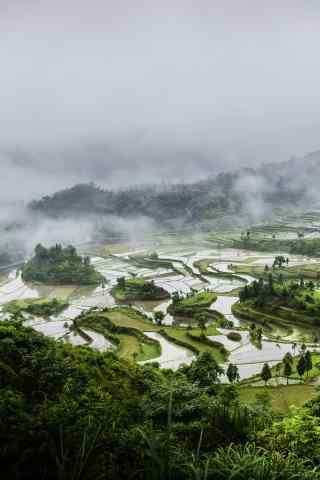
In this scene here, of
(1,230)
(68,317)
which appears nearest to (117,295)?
(68,317)

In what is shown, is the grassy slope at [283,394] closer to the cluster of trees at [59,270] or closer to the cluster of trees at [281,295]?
the cluster of trees at [281,295]

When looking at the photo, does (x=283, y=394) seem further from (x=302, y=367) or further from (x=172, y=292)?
(x=172, y=292)

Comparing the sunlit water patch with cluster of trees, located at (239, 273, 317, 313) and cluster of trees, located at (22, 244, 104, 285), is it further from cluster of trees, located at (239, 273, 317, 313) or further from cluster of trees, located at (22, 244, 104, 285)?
cluster of trees, located at (22, 244, 104, 285)

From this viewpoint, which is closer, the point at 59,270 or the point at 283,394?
the point at 283,394

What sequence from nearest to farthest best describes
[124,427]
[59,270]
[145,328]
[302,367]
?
1. [124,427]
2. [302,367]
3. [145,328]
4. [59,270]

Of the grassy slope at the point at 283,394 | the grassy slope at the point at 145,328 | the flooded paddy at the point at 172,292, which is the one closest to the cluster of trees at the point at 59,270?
the flooded paddy at the point at 172,292

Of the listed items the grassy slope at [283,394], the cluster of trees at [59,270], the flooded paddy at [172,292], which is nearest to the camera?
the grassy slope at [283,394]

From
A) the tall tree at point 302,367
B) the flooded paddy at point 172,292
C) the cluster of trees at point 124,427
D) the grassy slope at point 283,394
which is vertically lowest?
the flooded paddy at point 172,292

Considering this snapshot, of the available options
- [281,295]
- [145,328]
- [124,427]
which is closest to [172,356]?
[145,328]
